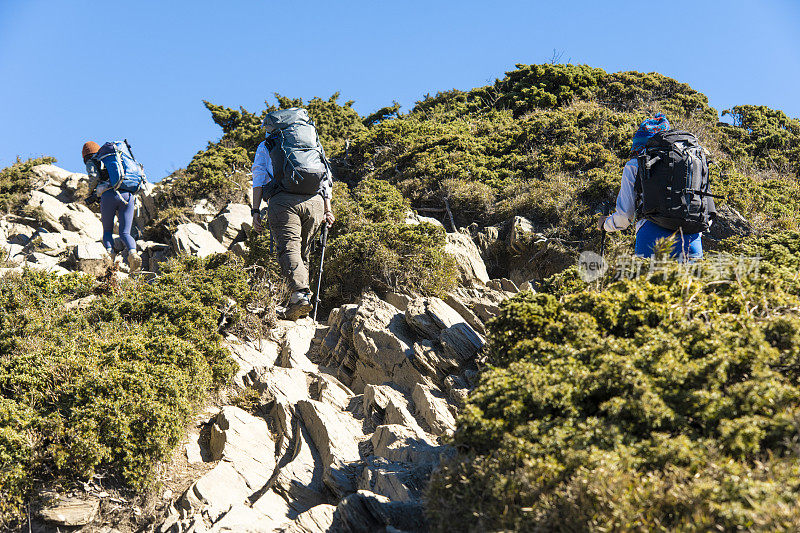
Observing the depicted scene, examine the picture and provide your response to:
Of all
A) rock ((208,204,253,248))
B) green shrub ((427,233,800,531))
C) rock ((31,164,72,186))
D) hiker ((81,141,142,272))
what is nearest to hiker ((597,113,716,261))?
green shrub ((427,233,800,531))

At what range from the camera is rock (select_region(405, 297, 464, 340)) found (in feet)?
22.2

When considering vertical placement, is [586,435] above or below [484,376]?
below

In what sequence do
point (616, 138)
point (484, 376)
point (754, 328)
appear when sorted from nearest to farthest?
point (754, 328)
point (484, 376)
point (616, 138)

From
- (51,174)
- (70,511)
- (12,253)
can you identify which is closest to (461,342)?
(70,511)

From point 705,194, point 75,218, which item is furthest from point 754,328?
point 75,218

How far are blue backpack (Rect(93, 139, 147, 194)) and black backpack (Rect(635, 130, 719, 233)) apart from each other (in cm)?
893

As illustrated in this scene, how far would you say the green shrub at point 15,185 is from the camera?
1952 centimetres

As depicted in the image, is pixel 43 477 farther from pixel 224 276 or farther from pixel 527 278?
pixel 527 278

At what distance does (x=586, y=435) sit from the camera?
3191 millimetres

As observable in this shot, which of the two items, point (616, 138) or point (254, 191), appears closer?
point (254, 191)

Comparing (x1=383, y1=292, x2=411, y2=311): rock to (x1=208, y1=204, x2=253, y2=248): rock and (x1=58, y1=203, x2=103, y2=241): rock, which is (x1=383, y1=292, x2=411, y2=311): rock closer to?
(x1=208, y1=204, x2=253, y2=248): rock

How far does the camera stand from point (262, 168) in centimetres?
826

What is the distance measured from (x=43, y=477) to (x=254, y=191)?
4344 mm

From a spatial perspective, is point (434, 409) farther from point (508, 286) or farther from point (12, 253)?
point (12, 253)
